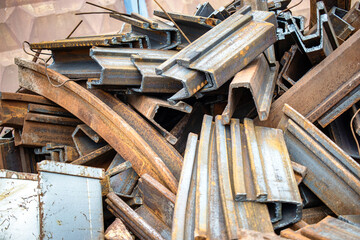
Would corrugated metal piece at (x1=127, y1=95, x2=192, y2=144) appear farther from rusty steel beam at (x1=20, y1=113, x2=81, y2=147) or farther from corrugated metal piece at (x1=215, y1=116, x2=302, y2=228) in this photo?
rusty steel beam at (x1=20, y1=113, x2=81, y2=147)

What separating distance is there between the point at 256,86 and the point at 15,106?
255 cm

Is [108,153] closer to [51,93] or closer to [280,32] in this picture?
[51,93]

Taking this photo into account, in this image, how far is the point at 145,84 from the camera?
10.4 feet

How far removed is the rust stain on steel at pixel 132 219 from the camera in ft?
8.04

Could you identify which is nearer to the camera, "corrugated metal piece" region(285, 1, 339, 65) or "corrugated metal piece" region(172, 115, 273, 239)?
"corrugated metal piece" region(172, 115, 273, 239)

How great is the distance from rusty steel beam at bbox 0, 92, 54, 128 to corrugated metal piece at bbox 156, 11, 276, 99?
177 centimetres

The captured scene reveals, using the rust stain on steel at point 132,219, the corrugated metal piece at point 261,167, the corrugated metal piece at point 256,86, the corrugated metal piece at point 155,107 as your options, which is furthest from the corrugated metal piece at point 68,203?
the corrugated metal piece at point 256,86

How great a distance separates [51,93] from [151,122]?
1.25 m

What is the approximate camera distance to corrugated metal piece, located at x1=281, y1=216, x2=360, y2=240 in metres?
1.85

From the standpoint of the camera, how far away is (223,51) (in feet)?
9.84

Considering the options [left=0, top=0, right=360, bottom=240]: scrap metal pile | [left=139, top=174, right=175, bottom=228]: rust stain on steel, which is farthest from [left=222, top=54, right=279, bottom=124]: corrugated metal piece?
[left=139, top=174, right=175, bottom=228]: rust stain on steel

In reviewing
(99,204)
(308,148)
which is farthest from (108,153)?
(308,148)

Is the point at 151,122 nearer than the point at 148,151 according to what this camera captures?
No

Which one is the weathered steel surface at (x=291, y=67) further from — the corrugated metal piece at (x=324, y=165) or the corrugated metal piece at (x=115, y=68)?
the corrugated metal piece at (x=115, y=68)
